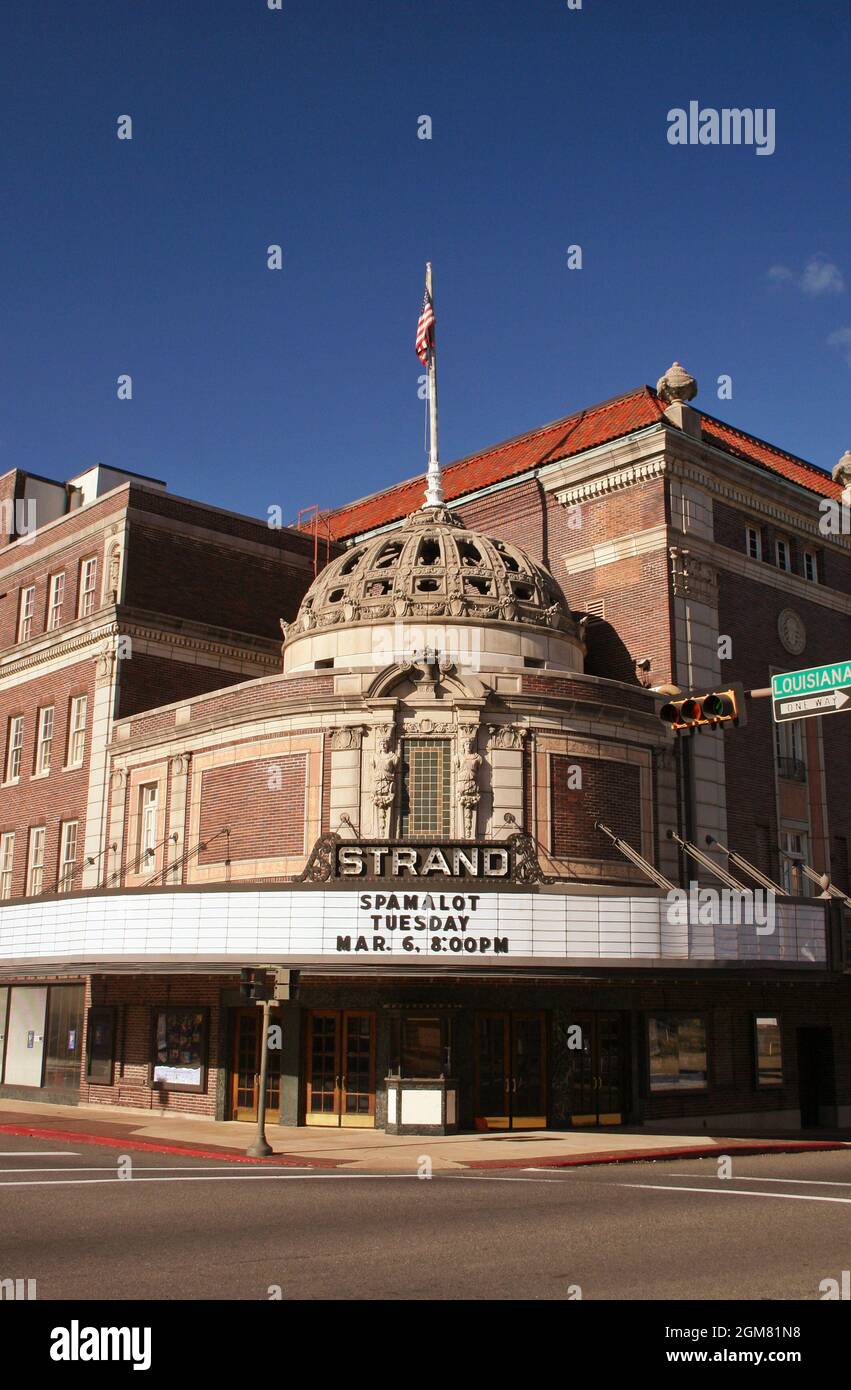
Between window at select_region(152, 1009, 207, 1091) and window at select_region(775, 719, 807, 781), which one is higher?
window at select_region(775, 719, 807, 781)

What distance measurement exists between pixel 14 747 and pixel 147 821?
9.35m

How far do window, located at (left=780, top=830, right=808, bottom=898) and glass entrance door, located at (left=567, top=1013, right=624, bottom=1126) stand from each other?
8.65 m

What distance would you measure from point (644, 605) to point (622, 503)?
10.8 feet

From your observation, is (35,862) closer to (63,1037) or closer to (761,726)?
(63,1037)

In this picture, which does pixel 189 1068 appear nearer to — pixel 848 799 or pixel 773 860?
pixel 773 860

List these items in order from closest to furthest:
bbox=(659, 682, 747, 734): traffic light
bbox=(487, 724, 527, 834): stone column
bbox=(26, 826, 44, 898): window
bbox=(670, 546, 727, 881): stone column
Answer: bbox=(659, 682, 747, 734): traffic light → bbox=(487, 724, 527, 834): stone column → bbox=(670, 546, 727, 881): stone column → bbox=(26, 826, 44, 898): window

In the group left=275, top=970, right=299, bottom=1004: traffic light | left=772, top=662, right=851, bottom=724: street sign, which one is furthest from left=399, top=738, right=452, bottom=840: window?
left=772, top=662, right=851, bottom=724: street sign

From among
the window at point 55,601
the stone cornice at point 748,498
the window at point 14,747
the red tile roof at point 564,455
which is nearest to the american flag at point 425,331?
the red tile roof at point 564,455

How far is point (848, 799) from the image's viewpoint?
134ft

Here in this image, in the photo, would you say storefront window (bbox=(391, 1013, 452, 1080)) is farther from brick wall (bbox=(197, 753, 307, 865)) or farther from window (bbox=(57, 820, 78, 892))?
window (bbox=(57, 820, 78, 892))

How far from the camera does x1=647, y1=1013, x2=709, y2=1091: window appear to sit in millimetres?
32344

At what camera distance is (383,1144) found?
26547 millimetres
